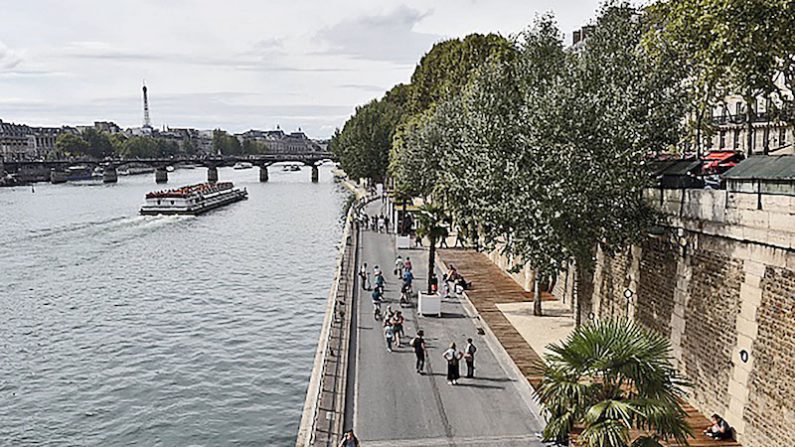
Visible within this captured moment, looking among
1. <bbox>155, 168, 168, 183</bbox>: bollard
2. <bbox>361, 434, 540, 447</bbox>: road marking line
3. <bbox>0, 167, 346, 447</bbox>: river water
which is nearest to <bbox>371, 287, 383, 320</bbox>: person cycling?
<bbox>0, 167, 346, 447</bbox>: river water

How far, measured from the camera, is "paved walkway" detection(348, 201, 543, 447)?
17391 mm

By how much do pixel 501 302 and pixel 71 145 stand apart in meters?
179

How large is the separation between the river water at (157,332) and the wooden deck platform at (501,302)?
7.21 metres

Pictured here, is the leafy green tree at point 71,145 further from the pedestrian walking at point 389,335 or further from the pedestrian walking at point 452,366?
the pedestrian walking at point 452,366

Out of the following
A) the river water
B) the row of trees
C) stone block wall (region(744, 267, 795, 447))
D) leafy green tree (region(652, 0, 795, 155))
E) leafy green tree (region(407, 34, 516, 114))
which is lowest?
the river water

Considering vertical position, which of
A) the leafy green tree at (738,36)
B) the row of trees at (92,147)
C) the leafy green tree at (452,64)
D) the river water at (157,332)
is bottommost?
the river water at (157,332)

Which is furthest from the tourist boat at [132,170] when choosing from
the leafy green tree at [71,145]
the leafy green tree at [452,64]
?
the leafy green tree at [452,64]

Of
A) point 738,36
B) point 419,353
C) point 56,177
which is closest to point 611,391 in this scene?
point 419,353

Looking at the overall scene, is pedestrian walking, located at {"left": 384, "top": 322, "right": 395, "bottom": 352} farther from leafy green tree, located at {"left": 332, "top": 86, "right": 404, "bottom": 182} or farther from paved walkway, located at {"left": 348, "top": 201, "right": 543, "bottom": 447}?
leafy green tree, located at {"left": 332, "top": 86, "right": 404, "bottom": 182}

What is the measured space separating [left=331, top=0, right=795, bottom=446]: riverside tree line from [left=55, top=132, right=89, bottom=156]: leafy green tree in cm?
17588

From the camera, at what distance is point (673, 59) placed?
84.8 ft

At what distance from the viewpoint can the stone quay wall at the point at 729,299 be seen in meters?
15.2

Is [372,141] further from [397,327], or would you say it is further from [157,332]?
[397,327]

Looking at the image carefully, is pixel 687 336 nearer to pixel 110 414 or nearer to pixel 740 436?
pixel 740 436
